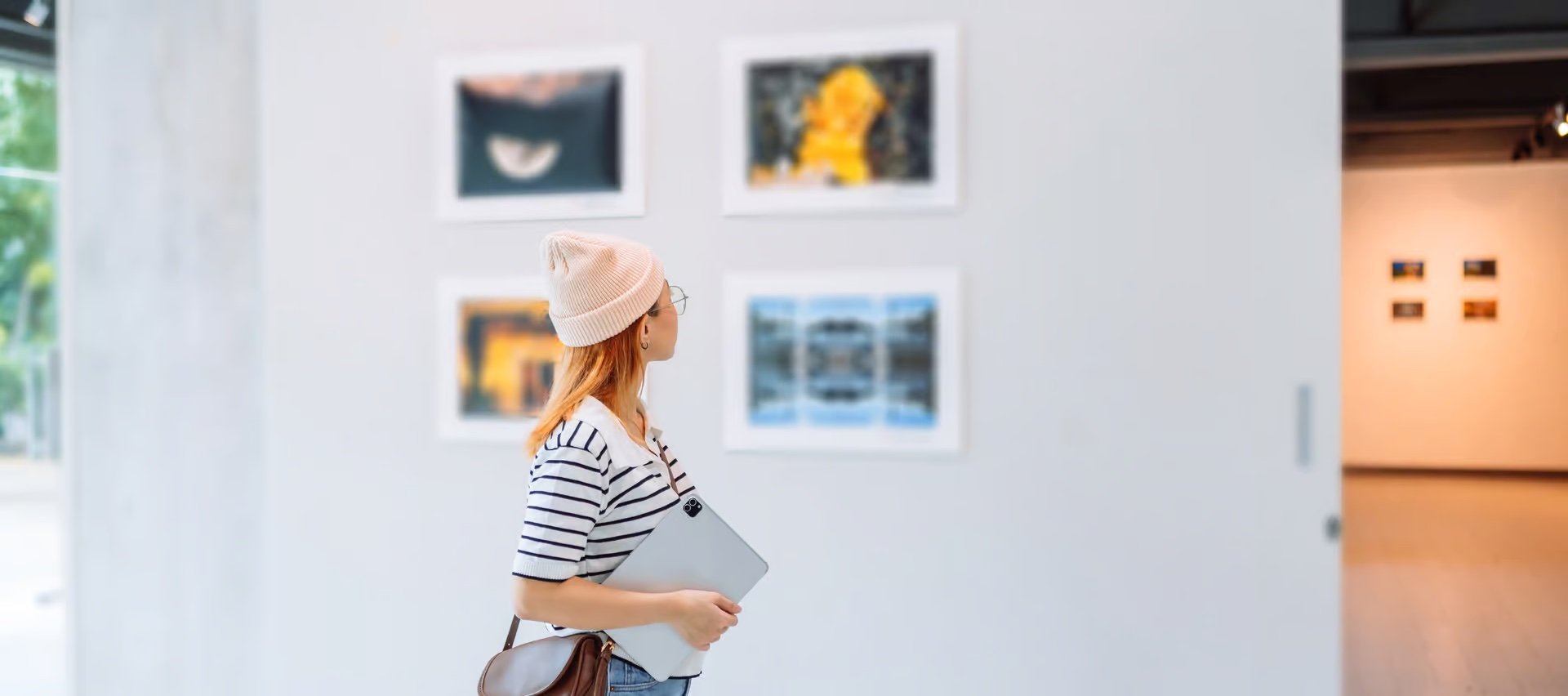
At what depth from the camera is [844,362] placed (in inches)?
130

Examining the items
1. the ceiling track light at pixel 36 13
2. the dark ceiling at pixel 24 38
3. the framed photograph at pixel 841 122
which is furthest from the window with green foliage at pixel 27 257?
the framed photograph at pixel 841 122

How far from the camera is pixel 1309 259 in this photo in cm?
305

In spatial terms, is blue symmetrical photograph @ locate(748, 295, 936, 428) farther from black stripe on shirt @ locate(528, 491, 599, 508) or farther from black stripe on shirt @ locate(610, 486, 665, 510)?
black stripe on shirt @ locate(528, 491, 599, 508)

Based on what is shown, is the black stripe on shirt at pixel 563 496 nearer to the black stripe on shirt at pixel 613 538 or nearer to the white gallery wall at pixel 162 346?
the black stripe on shirt at pixel 613 538

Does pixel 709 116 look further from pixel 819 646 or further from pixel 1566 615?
pixel 1566 615

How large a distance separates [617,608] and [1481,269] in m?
11.6

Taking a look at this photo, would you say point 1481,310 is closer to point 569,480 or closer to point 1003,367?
point 1003,367

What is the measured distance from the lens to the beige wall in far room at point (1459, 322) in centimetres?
1087

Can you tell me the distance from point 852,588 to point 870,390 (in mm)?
569

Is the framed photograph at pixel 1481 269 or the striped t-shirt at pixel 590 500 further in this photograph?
the framed photograph at pixel 1481 269

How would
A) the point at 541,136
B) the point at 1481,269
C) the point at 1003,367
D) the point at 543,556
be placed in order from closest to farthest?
1. the point at 543,556
2. the point at 1003,367
3. the point at 541,136
4. the point at 1481,269

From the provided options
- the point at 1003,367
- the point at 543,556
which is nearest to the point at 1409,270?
the point at 1003,367

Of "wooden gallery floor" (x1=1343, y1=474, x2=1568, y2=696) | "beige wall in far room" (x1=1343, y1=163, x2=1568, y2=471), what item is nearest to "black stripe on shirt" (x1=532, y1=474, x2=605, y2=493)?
"wooden gallery floor" (x1=1343, y1=474, x2=1568, y2=696)

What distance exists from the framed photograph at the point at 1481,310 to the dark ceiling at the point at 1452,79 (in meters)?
1.36
